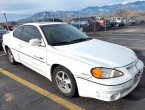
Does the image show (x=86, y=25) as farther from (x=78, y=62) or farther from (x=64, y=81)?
(x=78, y=62)

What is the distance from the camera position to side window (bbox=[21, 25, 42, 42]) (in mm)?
5277

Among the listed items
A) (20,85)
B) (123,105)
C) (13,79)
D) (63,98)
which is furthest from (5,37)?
(123,105)

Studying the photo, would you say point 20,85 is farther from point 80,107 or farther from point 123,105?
point 123,105

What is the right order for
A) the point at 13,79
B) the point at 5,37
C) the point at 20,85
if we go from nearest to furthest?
the point at 20,85, the point at 13,79, the point at 5,37

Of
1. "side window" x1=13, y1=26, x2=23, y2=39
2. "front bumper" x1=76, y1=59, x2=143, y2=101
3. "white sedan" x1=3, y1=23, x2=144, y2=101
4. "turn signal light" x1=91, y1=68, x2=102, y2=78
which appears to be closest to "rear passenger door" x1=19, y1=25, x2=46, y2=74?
"white sedan" x1=3, y1=23, x2=144, y2=101

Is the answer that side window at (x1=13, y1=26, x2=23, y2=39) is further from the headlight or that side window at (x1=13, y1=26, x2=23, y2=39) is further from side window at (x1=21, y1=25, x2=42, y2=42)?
the headlight

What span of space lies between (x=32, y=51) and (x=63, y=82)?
1.28 metres

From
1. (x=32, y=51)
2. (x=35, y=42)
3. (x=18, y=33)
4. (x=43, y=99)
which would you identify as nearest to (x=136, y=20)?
(x=18, y=33)

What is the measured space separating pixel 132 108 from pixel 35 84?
239cm

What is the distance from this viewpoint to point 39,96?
177 inches

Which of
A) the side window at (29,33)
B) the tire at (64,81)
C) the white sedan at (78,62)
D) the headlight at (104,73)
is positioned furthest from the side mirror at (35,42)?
the headlight at (104,73)

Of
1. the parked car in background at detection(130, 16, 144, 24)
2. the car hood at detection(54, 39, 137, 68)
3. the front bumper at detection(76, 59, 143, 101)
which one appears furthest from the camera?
the parked car in background at detection(130, 16, 144, 24)

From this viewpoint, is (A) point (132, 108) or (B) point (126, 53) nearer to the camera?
(A) point (132, 108)

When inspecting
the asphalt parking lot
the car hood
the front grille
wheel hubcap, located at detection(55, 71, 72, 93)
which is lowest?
the asphalt parking lot
